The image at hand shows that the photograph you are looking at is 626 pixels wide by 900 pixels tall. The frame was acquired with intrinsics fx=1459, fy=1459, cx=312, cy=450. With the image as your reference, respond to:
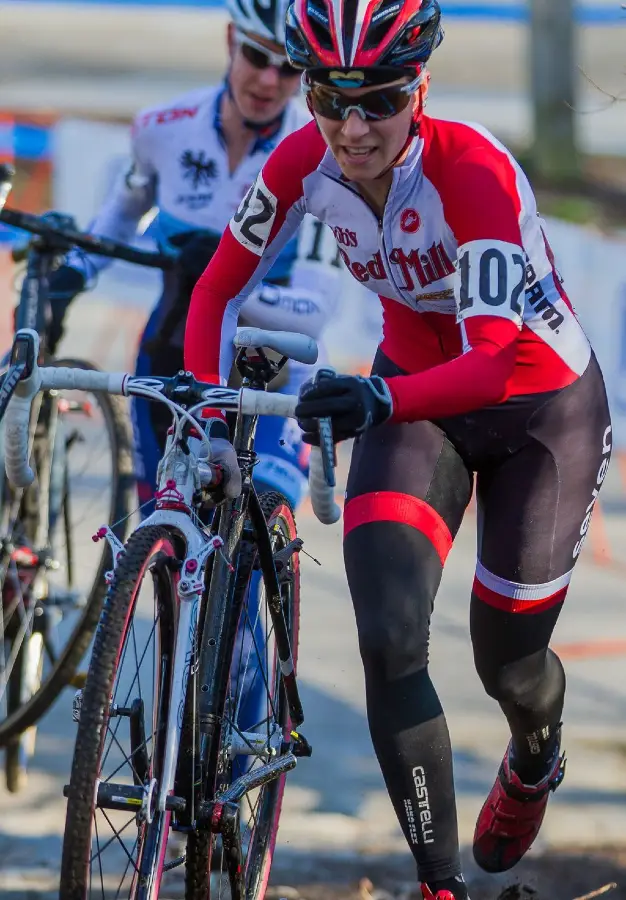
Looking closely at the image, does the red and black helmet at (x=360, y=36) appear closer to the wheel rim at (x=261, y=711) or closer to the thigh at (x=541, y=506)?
the thigh at (x=541, y=506)

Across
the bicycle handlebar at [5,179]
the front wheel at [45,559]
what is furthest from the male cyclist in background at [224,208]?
the bicycle handlebar at [5,179]

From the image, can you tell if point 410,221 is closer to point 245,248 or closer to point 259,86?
point 245,248

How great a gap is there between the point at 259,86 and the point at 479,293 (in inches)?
66.0

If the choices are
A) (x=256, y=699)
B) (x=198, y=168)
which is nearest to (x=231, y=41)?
(x=198, y=168)

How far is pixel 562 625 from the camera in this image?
636 centimetres

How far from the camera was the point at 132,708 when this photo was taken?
10.0 feet

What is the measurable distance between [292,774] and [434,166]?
2.32 meters

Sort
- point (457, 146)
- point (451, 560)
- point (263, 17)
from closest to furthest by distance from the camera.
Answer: point (457, 146)
point (263, 17)
point (451, 560)

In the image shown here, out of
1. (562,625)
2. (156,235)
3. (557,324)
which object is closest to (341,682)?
(562,625)

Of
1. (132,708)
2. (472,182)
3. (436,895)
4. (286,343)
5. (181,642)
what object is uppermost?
(472,182)

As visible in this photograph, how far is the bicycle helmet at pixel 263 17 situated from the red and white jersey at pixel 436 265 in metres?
0.96

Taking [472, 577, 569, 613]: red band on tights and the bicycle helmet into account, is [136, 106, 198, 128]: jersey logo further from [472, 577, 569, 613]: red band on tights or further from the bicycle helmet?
[472, 577, 569, 613]: red band on tights

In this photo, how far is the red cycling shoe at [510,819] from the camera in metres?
4.09

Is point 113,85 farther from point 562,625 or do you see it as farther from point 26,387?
point 26,387
